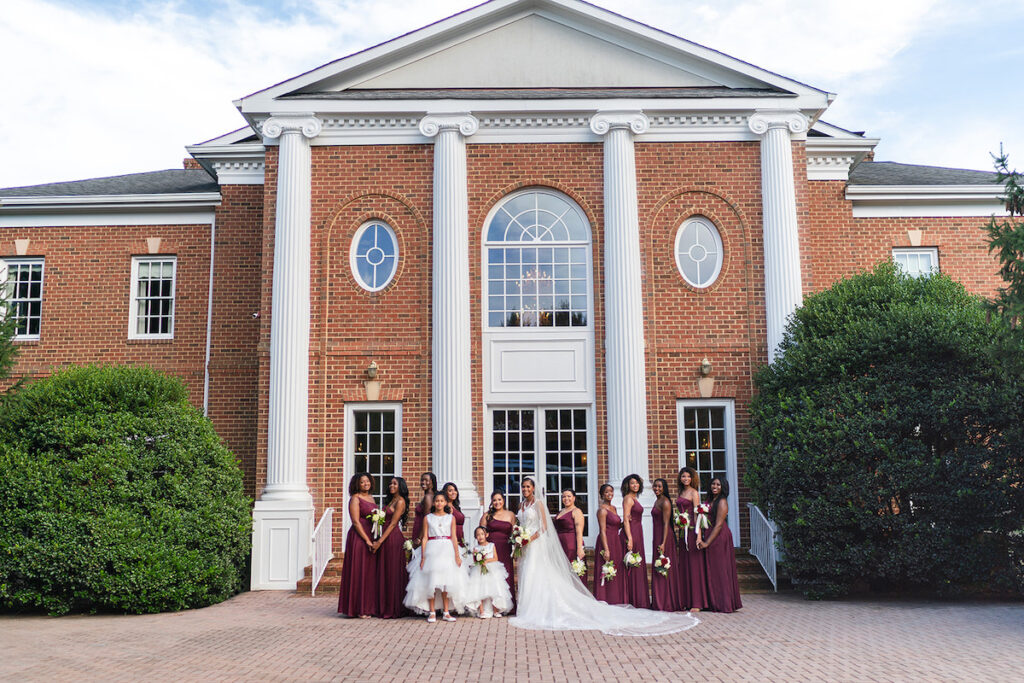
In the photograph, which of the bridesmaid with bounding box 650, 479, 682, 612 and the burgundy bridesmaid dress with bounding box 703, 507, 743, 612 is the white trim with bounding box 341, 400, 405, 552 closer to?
the bridesmaid with bounding box 650, 479, 682, 612

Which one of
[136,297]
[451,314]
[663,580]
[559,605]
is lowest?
[559,605]

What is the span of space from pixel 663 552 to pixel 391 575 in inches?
138

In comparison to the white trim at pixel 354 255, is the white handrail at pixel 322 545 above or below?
below

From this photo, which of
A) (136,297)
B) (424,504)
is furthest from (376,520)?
(136,297)

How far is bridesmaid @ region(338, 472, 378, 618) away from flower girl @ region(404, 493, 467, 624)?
1.78 ft

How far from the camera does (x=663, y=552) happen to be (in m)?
11.5

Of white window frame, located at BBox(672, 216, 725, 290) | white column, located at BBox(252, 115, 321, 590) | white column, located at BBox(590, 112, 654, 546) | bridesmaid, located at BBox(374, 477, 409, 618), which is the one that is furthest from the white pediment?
bridesmaid, located at BBox(374, 477, 409, 618)

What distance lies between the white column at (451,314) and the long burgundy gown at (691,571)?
152 inches

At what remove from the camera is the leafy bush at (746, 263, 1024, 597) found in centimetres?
1132

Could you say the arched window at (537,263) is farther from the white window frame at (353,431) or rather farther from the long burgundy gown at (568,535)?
the long burgundy gown at (568,535)

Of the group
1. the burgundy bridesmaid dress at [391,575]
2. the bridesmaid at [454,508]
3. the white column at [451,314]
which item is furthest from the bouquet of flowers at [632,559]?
the white column at [451,314]

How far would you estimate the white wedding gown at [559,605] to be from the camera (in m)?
10.0

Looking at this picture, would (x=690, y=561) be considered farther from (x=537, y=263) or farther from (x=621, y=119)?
(x=621, y=119)

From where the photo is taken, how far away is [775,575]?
1287 cm
